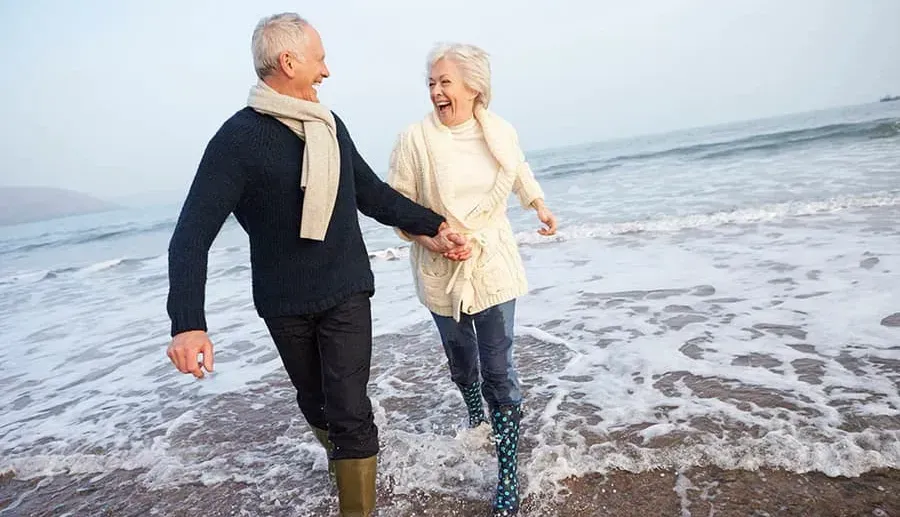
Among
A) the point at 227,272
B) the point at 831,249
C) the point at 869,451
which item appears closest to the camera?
the point at 869,451

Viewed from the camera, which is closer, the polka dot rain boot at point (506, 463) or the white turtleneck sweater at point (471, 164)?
the polka dot rain boot at point (506, 463)

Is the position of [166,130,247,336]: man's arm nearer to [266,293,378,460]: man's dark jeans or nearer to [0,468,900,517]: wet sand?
[266,293,378,460]: man's dark jeans

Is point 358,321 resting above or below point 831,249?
above

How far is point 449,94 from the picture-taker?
2.63 meters

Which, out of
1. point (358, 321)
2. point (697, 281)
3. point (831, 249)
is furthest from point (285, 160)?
point (831, 249)

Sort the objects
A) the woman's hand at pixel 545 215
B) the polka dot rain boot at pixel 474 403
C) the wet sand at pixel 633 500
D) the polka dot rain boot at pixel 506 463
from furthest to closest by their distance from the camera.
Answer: the polka dot rain boot at pixel 474 403, the woman's hand at pixel 545 215, the polka dot rain boot at pixel 506 463, the wet sand at pixel 633 500

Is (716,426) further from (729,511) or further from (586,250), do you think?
(586,250)

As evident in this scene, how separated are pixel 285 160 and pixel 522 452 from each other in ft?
6.41

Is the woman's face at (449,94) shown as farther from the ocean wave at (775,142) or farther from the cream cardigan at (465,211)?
the ocean wave at (775,142)

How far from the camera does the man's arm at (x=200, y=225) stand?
186cm

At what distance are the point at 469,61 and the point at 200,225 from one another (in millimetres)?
1347

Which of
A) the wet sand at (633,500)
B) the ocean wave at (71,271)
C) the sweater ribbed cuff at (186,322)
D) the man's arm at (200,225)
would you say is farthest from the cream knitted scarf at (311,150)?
the ocean wave at (71,271)

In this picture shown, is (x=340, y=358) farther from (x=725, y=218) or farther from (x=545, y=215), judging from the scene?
(x=725, y=218)

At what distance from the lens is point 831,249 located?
660cm
